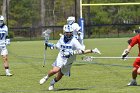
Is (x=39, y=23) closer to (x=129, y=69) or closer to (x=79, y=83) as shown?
(x=129, y=69)

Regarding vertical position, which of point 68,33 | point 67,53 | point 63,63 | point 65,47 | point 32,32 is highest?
point 68,33

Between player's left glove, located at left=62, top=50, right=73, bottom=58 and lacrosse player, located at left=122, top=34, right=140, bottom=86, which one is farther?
lacrosse player, located at left=122, top=34, right=140, bottom=86

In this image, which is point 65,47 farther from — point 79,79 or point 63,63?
point 79,79

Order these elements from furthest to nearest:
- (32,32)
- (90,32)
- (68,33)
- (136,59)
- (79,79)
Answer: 1. (32,32)
2. (90,32)
3. (79,79)
4. (136,59)
5. (68,33)

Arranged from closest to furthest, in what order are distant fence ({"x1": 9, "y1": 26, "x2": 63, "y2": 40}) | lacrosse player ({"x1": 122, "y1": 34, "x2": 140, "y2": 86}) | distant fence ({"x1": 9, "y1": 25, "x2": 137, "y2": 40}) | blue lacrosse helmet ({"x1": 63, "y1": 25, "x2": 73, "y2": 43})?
blue lacrosse helmet ({"x1": 63, "y1": 25, "x2": 73, "y2": 43}) < lacrosse player ({"x1": 122, "y1": 34, "x2": 140, "y2": 86}) < distant fence ({"x1": 9, "y1": 26, "x2": 63, "y2": 40}) < distant fence ({"x1": 9, "y1": 25, "x2": 137, "y2": 40})

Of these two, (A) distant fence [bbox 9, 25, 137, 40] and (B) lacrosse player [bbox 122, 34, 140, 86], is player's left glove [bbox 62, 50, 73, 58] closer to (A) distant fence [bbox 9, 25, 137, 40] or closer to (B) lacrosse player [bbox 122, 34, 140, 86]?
(B) lacrosse player [bbox 122, 34, 140, 86]

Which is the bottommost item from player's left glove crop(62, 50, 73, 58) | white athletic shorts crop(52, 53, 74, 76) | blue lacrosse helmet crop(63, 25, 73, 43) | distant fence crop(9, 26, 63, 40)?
distant fence crop(9, 26, 63, 40)

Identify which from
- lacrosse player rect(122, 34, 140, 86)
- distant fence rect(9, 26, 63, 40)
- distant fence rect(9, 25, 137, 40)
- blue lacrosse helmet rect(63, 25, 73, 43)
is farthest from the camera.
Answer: distant fence rect(9, 25, 137, 40)

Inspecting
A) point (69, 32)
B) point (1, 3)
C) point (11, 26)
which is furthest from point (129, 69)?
point (1, 3)

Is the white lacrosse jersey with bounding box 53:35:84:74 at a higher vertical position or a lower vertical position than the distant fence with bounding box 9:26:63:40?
higher

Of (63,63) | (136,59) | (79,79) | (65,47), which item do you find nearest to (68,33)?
(65,47)

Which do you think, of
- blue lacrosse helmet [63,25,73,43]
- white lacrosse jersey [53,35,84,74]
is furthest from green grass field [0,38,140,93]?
blue lacrosse helmet [63,25,73,43]

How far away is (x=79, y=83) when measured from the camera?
1498cm

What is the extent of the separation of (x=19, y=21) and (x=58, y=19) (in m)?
5.09
